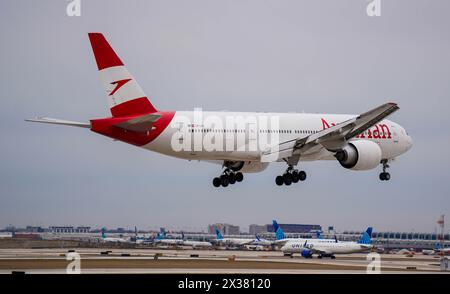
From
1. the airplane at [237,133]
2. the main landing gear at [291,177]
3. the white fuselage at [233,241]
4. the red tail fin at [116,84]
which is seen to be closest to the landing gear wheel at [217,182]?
the airplane at [237,133]

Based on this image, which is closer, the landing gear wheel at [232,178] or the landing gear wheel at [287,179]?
the landing gear wheel at [287,179]

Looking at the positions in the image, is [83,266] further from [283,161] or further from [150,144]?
[283,161]

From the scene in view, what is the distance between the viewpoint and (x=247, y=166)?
73125mm

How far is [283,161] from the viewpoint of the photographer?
71562mm

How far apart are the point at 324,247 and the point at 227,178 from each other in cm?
3801

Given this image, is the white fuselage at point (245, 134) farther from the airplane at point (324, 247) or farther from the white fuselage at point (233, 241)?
the white fuselage at point (233, 241)

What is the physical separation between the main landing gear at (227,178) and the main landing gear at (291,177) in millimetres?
A: 4203

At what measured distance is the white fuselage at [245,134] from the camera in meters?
64.9

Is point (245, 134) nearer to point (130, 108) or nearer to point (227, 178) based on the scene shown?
point (227, 178)

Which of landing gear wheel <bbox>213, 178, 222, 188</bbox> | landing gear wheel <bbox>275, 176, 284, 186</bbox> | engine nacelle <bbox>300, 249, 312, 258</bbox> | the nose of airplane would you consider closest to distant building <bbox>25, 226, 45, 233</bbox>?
landing gear wheel <bbox>213, 178, 222, 188</bbox>

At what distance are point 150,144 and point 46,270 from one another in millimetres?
14096

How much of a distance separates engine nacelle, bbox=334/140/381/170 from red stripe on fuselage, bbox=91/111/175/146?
1435 centimetres
